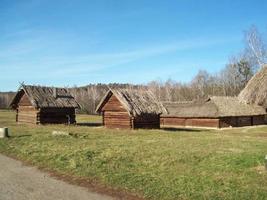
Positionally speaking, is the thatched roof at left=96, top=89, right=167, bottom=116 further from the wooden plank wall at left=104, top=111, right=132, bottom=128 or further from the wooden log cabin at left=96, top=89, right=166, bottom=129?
the wooden plank wall at left=104, top=111, right=132, bottom=128

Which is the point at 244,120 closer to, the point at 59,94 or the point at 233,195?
the point at 59,94

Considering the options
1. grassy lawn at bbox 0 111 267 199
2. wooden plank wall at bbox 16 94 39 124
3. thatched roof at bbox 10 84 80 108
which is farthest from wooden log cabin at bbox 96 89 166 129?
grassy lawn at bbox 0 111 267 199

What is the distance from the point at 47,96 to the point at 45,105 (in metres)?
2.05

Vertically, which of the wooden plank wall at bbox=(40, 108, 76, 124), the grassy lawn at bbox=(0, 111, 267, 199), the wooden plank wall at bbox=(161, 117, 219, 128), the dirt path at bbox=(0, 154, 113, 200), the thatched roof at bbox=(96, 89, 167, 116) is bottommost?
the dirt path at bbox=(0, 154, 113, 200)

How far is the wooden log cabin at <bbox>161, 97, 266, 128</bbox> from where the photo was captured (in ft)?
163

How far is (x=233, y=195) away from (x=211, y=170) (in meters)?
3.29

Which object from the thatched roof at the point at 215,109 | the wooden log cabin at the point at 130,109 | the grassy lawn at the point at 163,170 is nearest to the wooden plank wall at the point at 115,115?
the wooden log cabin at the point at 130,109

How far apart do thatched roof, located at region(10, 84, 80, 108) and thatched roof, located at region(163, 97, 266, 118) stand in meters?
13.0

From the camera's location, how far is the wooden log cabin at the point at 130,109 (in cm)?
3744

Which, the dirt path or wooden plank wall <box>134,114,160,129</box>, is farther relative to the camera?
wooden plank wall <box>134,114,160,129</box>

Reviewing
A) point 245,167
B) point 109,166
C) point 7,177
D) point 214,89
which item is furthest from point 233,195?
point 214,89

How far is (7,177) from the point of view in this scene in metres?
12.5

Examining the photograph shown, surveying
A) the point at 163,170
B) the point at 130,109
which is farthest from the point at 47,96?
the point at 163,170

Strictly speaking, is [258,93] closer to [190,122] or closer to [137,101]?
[137,101]
